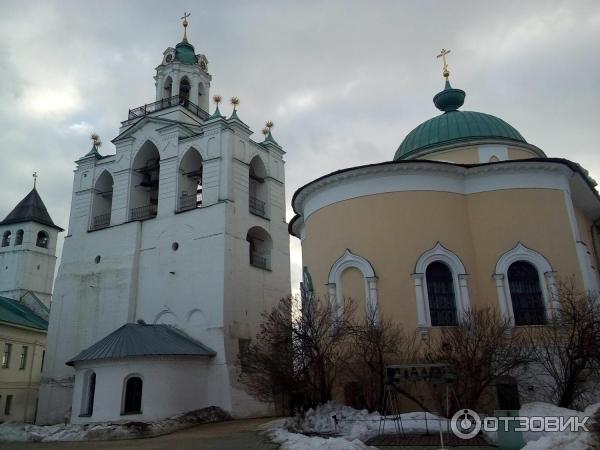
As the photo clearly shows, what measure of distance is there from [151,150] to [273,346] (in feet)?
Answer: 58.8

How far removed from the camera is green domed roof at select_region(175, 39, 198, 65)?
3350cm

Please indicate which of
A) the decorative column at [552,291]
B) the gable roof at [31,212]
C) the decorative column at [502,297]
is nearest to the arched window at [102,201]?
the gable roof at [31,212]

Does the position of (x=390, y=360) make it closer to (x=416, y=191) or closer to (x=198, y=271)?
(x=416, y=191)

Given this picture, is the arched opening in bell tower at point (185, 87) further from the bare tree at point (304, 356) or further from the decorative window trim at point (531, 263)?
the decorative window trim at point (531, 263)

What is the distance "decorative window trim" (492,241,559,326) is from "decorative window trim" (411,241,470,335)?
113 cm

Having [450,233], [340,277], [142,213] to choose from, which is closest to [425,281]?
[450,233]

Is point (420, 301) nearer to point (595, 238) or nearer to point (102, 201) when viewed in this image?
point (595, 238)

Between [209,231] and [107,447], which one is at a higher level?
[209,231]

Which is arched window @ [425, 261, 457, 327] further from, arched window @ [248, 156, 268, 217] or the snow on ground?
arched window @ [248, 156, 268, 217]

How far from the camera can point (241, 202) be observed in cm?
2778

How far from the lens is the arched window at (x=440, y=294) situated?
58.8 feet

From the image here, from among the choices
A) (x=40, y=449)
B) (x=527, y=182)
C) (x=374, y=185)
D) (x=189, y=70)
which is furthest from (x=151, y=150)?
(x=527, y=182)

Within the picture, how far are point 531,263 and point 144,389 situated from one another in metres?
14.9

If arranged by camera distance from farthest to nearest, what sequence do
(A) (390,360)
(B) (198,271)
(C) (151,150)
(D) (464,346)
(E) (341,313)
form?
(C) (151,150) → (B) (198,271) → (E) (341,313) → (A) (390,360) → (D) (464,346)
